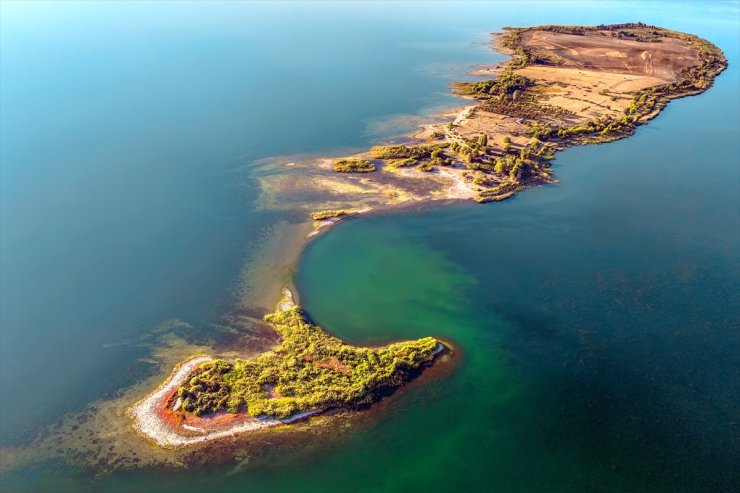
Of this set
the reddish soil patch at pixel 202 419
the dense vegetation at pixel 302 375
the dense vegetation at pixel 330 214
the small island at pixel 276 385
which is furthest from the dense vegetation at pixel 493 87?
the reddish soil patch at pixel 202 419

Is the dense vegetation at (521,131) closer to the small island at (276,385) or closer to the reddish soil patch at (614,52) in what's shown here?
the reddish soil patch at (614,52)

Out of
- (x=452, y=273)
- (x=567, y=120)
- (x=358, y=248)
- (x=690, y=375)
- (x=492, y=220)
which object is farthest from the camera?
(x=567, y=120)

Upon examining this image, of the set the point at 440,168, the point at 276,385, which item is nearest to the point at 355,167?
the point at 440,168

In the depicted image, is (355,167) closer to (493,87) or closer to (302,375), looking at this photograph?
(302,375)

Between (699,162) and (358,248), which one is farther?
(699,162)

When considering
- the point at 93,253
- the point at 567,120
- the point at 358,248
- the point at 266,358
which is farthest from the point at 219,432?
the point at 567,120

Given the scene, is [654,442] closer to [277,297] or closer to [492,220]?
[492,220]

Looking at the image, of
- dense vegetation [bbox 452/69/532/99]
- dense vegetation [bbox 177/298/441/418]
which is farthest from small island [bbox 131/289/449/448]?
dense vegetation [bbox 452/69/532/99]
